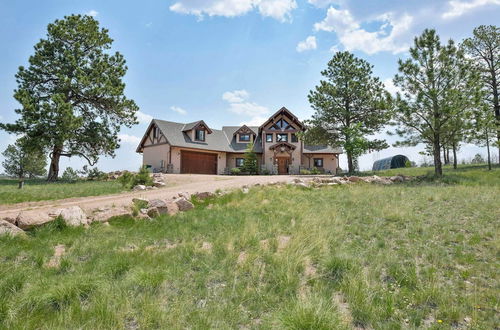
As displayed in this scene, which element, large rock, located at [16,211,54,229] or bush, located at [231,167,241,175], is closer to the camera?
large rock, located at [16,211,54,229]

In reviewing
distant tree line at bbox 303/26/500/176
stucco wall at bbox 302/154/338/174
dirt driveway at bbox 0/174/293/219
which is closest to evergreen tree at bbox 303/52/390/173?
distant tree line at bbox 303/26/500/176

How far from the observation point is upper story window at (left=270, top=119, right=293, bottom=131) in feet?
103

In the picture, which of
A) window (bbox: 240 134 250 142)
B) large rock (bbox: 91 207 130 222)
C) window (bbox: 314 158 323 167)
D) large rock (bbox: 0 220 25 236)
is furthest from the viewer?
window (bbox: 240 134 250 142)

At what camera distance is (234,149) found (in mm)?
31375

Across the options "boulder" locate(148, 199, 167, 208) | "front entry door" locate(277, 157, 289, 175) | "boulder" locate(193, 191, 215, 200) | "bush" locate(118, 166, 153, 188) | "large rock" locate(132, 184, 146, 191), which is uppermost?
"front entry door" locate(277, 157, 289, 175)

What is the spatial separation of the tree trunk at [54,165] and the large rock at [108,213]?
16455mm

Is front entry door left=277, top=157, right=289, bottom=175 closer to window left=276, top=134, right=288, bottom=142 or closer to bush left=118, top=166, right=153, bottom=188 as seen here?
window left=276, top=134, right=288, bottom=142

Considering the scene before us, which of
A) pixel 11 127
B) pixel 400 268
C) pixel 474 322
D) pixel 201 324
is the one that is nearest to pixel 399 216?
pixel 400 268

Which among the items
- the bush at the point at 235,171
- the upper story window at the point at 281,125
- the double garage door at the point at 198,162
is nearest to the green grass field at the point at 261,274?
the double garage door at the point at 198,162

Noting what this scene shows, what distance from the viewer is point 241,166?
99.9ft

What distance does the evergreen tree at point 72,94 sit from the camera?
58.7 ft

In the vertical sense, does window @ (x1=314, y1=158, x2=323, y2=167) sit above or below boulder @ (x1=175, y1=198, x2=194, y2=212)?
above

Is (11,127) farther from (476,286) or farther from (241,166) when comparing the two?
(476,286)

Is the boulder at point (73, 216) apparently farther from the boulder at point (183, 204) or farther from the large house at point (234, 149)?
the large house at point (234, 149)
